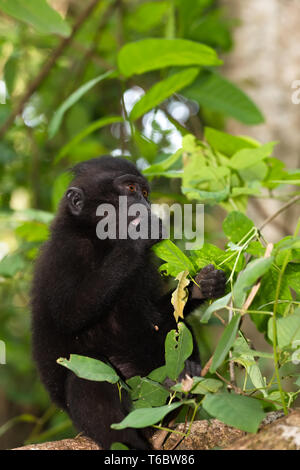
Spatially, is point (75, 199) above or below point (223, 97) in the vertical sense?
below

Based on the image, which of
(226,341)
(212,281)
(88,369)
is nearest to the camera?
(226,341)

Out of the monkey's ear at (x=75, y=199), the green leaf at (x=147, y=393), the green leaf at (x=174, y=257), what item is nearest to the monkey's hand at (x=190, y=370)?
the green leaf at (x=147, y=393)

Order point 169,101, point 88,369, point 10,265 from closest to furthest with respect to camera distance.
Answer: point 88,369
point 10,265
point 169,101

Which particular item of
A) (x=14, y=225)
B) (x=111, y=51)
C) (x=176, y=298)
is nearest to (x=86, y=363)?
(x=176, y=298)

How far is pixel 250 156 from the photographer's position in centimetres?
276

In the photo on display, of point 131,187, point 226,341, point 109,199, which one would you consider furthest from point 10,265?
point 226,341

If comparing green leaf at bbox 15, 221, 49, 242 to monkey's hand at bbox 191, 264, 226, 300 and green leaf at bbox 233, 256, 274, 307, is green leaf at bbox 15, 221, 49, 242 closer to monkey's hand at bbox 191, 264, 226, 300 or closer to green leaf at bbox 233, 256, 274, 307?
monkey's hand at bbox 191, 264, 226, 300

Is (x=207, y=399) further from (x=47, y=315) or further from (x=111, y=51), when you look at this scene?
(x=111, y=51)

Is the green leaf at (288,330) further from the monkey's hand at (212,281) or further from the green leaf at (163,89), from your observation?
the green leaf at (163,89)

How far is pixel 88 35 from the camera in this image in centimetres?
555

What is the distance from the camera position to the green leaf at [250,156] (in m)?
2.71

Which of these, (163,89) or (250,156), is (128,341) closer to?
(250,156)

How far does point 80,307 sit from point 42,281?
0.31 metres

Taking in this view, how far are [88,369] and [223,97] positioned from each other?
86.6 inches
